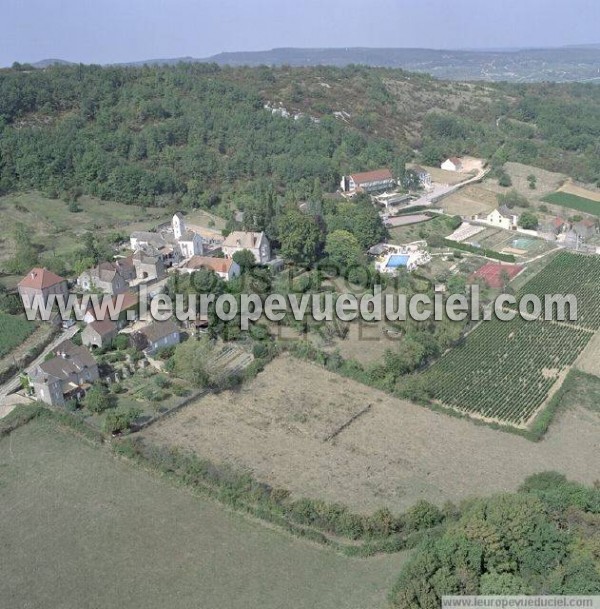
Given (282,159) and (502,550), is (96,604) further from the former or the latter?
(282,159)

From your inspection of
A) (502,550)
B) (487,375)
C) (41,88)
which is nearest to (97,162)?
(41,88)

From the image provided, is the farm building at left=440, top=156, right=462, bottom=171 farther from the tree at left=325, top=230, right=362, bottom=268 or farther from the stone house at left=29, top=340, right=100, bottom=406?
the stone house at left=29, top=340, right=100, bottom=406

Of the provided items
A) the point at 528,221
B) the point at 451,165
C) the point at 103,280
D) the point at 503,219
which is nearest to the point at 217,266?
the point at 103,280

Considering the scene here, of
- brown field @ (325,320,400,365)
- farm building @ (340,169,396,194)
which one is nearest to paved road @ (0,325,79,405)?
brown field @ (325,320,400,365)

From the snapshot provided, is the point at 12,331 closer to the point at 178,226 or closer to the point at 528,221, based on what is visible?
the point at 178,226

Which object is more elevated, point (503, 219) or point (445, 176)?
point (445, 176)

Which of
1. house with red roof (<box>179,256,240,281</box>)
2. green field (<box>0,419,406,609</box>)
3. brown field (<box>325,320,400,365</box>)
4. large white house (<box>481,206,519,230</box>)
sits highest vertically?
house with red roof (<box>179,256,240,281</box>)

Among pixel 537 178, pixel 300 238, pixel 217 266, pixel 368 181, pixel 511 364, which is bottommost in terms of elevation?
pixel 511 364
